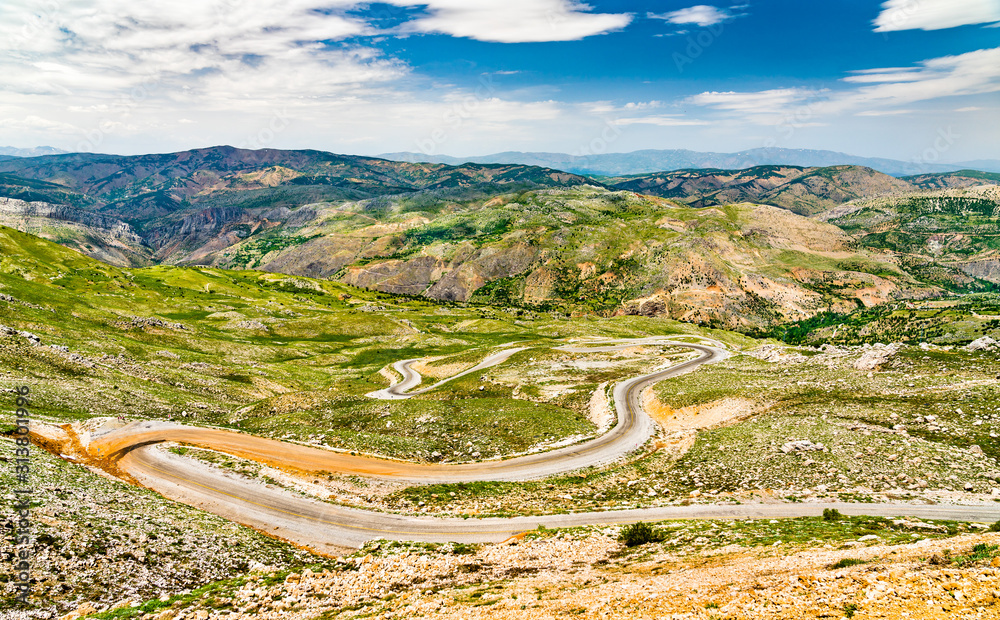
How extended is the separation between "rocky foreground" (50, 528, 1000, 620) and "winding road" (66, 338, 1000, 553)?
508 centimetres

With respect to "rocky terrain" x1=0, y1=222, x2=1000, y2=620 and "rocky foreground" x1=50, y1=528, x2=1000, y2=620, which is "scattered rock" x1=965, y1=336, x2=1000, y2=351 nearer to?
"rocky terrain" x1=0, y1=222, x2=1000, y2=620

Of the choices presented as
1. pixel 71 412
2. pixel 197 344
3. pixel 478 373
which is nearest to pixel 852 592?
pixel 71 412

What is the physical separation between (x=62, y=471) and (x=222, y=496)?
1209 cm

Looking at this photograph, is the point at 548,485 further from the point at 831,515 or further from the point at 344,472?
the point at 831,515

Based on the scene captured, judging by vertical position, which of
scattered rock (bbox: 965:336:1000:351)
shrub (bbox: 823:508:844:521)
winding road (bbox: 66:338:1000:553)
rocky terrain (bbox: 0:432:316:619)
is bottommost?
winding road (bbox: 66:338:1000:553)

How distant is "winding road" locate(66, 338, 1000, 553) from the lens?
120 feet

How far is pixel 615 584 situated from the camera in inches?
925

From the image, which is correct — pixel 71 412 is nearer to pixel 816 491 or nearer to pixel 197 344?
pixel 197 344

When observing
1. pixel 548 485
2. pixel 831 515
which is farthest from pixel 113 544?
pixel 831 515

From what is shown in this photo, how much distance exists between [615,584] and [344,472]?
33.0 m

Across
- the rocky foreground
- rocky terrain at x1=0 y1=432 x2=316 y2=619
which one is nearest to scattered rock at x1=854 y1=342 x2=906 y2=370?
the rocky foreground

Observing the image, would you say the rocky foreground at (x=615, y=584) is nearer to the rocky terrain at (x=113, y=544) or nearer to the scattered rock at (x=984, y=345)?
the rocky terrain at (x=113, y=544)

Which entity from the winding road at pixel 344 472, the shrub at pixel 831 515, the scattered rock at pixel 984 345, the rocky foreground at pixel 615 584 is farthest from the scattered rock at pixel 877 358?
the rocky foreground at pixel 615 584

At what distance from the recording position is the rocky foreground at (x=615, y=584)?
17.8 m
